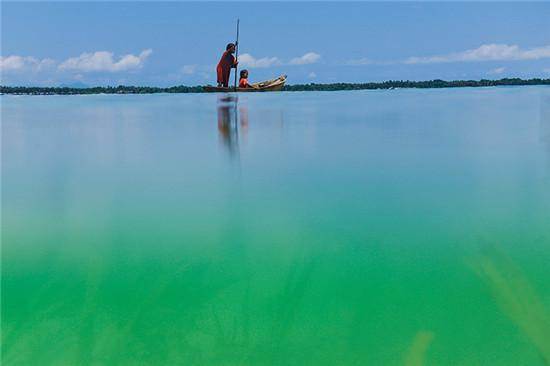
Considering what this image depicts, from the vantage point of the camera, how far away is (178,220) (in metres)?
5.54

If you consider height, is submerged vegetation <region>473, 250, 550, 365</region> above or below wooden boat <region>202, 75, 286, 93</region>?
below

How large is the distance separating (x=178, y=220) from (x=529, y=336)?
137 inches

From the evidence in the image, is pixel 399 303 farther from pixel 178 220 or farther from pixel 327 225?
pixel 178 220

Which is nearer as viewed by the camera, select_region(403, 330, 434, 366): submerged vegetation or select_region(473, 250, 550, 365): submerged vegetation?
select_region(403, 330, 434, 366): submerged vegetation

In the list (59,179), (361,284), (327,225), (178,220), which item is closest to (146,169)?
(59,179)

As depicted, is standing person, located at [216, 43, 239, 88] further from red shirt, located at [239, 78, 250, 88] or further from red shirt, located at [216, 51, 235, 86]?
red shirt, located at [239, 78, 250, 88]

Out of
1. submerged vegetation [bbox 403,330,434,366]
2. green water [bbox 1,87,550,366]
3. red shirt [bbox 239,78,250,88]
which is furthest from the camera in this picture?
red shirt [bbox 239,78,250,88]

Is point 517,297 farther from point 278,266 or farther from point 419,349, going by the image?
point 278,266

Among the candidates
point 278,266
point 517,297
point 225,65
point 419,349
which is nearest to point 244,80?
point 225,65

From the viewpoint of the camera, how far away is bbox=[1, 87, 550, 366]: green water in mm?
3029

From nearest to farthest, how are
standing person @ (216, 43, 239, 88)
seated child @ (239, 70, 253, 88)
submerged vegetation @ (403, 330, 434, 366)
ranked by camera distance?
submerged vegetation @ (403, 330, 434, 366)
standing person @ (216, 43, 239, 88)
seated child @ (239, 70, 253, 88)

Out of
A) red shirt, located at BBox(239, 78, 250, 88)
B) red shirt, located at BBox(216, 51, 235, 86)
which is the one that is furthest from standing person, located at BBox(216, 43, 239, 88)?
red shirt, located at BBox(239, 78, 250, 88)

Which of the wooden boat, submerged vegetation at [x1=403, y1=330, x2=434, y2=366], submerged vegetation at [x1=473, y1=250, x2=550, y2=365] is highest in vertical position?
the wooden boat

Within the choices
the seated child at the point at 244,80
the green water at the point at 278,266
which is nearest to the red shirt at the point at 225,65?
the seated child at the point at 244,80
